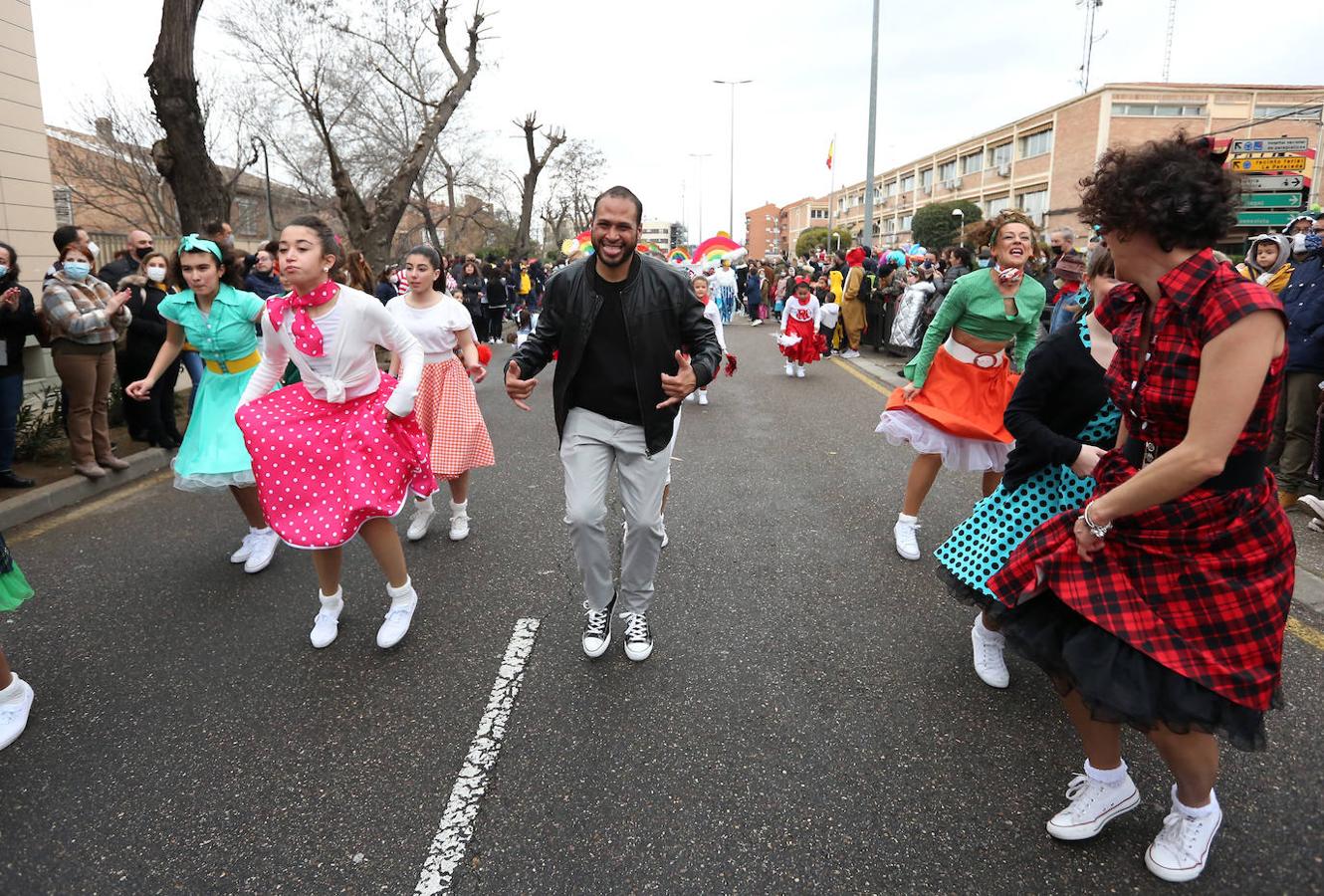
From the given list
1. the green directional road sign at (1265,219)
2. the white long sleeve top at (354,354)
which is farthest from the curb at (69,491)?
the green directional road sign at (1265,219)

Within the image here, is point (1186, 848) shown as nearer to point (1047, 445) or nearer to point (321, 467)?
point (1047, 445)

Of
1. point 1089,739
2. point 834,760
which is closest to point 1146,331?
point 1089,739

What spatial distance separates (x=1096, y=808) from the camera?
7.30ft

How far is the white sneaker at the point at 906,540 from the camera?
4.45 meters

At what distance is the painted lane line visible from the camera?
7.20 feet

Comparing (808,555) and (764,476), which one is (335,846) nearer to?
(808,555)

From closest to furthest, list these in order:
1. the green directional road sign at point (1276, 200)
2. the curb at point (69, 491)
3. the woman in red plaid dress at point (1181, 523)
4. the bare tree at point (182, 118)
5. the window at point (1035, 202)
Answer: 1. the woman in red plaid dress at point (1181, 523)
2. the curb at point (69, 491)
3. the bare tree at point (182, 118)
4. the green directional road sign at point (1276, 200)
5. the window at point (1035, 202)

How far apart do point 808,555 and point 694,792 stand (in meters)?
2.24

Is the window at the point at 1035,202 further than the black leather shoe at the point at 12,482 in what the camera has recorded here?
Yes

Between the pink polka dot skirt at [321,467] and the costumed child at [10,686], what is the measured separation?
0.87m

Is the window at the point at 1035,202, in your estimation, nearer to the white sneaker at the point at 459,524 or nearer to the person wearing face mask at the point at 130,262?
the person wearing face mask at the point at 130,262

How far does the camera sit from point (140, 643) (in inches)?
141

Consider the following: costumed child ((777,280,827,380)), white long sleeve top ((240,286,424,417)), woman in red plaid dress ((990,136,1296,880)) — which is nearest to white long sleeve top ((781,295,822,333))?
costumed child ((777,280,827,380))

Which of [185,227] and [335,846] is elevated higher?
[185,227]
